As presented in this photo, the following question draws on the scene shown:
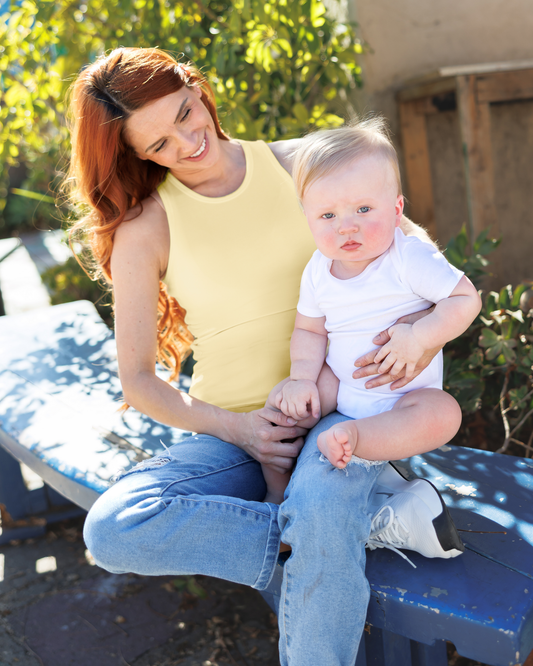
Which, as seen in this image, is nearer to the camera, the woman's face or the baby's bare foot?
the baby's bare foot

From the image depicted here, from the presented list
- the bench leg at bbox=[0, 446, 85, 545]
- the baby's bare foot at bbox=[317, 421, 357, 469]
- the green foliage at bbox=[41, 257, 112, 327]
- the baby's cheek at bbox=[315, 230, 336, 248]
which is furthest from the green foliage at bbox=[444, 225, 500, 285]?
the green foliage at bbox=[41, 257, 112, 327]

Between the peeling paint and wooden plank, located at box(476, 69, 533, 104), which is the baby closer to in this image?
the peeling paint

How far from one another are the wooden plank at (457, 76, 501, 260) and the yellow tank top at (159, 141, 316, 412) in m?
1.70

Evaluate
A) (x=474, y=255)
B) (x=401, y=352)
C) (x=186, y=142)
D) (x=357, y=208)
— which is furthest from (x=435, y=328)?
(x=474, y=255)

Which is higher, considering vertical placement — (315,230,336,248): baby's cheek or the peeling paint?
(315,230,336,248): baby's cheek

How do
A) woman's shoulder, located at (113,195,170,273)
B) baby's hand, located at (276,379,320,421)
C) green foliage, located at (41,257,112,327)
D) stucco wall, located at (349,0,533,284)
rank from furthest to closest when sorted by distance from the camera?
green foliage, located at (41,257,112,327) < stucco wall, located at (349,0,533,284) < woman's shoulder, located at (113,195,170,273) < baby's hand, located at (276,379,320,421)

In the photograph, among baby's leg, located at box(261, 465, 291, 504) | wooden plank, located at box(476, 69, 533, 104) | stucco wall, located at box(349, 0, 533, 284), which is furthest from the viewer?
stucco wall, located at box(349, 0, 533, 284)

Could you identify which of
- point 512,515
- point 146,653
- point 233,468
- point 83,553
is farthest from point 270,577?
point 83,553

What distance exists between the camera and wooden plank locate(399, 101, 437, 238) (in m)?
3.92

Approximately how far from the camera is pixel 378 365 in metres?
1.61

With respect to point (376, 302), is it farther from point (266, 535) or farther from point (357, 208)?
point (266, 535)

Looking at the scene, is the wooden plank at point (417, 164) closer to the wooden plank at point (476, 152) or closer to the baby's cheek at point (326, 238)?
the wooden plank at point (476, 152)

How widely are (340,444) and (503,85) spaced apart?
8.74 ft

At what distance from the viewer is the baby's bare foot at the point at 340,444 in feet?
4.84
